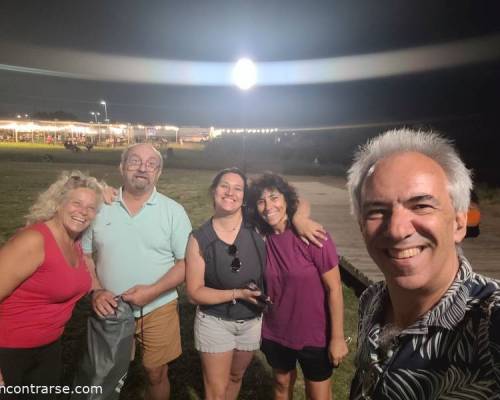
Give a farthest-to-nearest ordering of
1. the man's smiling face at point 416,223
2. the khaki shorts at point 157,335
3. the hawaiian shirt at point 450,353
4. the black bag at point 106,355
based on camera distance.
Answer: the khaki shorts at point 157,335
the black bag at point 106,355
the man's smiling face at point 416,223
the hawaiian shirt at point 450,353

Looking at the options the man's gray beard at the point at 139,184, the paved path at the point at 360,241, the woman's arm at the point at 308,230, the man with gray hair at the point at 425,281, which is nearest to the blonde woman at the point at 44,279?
the man's gray beard at the point at 139,184

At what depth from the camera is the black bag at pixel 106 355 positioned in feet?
8.76

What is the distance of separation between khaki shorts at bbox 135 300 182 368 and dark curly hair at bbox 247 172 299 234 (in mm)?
1103

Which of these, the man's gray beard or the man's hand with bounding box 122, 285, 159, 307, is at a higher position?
the man's gray beard

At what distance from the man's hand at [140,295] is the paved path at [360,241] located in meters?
3.60

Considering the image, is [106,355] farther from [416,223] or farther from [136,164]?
[416,223]

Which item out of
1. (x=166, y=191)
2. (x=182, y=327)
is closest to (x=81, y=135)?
(x=166, y=191)

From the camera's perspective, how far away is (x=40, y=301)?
2.60 metres

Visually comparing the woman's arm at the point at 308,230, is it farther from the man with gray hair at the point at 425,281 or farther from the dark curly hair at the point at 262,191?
the man with gray hair at the point at 425,281

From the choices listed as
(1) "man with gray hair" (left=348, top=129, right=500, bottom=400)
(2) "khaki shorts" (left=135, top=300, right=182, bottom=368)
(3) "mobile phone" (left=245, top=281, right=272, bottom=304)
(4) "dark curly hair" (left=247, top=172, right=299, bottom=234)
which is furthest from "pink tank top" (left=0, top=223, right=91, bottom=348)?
(1) "man with gray hair" (left=348, top=129, right=500, bottom=400)

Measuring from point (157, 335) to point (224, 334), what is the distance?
0.72 m

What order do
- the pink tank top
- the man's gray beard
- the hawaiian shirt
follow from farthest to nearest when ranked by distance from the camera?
the man's gray beard → the pink tank top → the hawaiian shirt

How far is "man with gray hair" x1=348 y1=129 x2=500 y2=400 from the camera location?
1.14 m

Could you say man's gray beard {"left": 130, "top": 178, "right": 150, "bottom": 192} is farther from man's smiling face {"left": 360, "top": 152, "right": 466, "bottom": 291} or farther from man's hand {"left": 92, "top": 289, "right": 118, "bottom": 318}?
man's smiling face {"left": 360, "top": 152, "right": 466, "bottom": 291}
